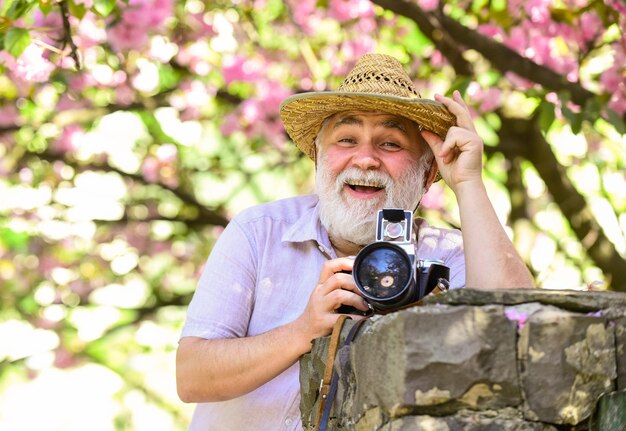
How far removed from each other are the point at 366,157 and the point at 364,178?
6cm

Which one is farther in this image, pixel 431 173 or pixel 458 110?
pixel 431 173

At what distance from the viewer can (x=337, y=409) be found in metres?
2.27

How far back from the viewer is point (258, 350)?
2604 millimetres

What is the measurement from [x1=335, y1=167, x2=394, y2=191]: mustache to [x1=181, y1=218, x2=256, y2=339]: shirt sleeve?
0.30m

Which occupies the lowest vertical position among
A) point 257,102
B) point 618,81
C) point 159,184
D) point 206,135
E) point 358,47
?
point 618,81

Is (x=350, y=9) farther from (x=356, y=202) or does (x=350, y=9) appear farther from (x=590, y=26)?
(x=356, y=202)

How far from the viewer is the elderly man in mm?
2732

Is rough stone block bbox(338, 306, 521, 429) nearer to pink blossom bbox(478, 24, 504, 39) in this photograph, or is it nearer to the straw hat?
the straw hat

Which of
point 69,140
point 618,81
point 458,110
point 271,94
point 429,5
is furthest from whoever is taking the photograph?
point 69,140

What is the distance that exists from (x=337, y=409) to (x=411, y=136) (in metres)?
1.04

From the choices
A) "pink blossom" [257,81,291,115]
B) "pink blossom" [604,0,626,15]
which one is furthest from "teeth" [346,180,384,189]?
"pink blossom" [257,81,291,115]

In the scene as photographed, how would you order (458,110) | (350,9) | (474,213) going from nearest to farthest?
(474,213) < (458,110) < (350,9)

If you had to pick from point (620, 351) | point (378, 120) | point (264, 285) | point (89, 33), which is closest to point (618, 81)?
point (378, 120)

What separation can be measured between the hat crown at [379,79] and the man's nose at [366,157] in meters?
0.15
